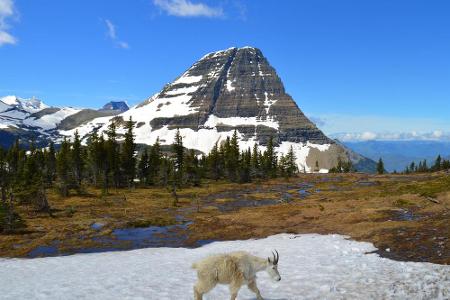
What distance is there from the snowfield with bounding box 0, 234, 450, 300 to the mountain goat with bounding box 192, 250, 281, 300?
1.93m

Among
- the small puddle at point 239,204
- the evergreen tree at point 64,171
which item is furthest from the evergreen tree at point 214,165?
the small puddle at point 239,204

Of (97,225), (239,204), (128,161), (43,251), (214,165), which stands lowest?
(43,251)

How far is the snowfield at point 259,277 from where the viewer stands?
52.1ft

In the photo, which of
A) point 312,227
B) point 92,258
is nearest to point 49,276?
point 92,258

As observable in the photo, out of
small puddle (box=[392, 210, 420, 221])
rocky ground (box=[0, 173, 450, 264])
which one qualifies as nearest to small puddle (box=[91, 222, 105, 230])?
rocky ground (box=[0, 173, 450, 264])

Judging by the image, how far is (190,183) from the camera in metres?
107

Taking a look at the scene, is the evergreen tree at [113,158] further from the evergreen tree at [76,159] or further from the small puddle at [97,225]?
the small puddle at [97,225]

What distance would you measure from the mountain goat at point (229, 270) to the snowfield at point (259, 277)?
1.93 meters

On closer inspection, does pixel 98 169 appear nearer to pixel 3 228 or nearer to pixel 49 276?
pixel 3 228

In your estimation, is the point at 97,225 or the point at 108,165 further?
the point at 108,165

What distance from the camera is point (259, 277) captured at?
18.5 m

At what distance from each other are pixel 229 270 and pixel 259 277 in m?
5.19

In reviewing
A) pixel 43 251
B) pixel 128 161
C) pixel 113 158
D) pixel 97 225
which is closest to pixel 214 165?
pixel 128 161

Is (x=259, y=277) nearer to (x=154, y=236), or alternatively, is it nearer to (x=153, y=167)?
(x=154, y=236)
